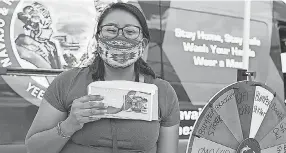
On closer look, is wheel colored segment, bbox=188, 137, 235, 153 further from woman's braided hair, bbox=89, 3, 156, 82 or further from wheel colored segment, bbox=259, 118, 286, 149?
woman's braided hair, bbox=89, 3, 156, 82

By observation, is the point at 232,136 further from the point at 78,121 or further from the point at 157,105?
the point at 78,121

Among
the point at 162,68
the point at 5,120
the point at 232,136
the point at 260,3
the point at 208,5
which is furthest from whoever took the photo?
the point at 260,3

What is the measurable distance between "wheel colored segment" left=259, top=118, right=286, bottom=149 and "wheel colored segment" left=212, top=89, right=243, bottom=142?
0.19m

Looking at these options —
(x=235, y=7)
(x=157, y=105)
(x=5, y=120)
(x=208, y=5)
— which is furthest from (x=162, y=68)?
(x=157, y=105)

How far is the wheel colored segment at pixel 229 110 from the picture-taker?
240cm

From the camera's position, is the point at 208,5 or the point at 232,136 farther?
the point at 208,5

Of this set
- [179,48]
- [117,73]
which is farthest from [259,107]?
[117,73]

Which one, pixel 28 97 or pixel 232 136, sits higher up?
pixel 28 97

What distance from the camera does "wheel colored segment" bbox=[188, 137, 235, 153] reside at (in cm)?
227

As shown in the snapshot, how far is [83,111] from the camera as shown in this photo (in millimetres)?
1616

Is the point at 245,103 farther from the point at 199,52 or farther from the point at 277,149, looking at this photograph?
the point at 199,52

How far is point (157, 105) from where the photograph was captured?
1777 mm

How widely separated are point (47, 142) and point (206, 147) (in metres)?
0.94

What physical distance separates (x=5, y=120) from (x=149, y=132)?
4.05 ft
